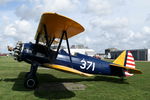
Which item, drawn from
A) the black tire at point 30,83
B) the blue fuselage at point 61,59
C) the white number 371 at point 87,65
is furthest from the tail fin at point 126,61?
the black tire at point 30,83

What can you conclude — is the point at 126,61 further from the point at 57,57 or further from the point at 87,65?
the point at 57,57

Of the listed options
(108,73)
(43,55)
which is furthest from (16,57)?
(108,73)

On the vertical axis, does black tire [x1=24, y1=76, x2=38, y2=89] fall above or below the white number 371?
below

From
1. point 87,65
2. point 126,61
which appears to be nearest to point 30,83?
Result: point 87,65

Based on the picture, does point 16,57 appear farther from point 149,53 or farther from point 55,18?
point 149,53

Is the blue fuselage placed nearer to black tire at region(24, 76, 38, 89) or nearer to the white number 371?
the white number 371

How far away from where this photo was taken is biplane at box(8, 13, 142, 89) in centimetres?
609

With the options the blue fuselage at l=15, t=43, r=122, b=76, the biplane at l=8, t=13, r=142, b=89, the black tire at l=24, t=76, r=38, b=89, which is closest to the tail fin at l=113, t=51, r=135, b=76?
the biplane at l=8, t=13, r=142, b=89

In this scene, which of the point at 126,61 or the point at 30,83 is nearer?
the point at 30,83

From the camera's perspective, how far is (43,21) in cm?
601

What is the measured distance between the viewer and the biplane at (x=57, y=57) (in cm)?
609

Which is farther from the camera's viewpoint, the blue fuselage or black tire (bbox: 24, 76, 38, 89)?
the blue fuselage

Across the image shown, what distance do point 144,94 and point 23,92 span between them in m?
4.62

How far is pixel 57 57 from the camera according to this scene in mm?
7941
